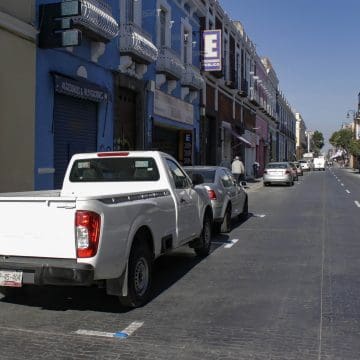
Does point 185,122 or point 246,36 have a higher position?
point 246,36

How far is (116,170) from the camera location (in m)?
7.82

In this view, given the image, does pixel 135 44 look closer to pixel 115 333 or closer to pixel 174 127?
pixel 174 127

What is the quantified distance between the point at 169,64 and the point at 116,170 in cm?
1279

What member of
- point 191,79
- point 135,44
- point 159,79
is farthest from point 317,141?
point 135,44

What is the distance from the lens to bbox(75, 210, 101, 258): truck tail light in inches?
201

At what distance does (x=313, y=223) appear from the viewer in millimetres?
13750

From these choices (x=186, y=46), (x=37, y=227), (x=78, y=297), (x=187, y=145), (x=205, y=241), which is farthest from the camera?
(x=187, y=145)

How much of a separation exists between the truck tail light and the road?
756mm

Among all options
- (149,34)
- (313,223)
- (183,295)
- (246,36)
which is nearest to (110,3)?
(149,34)

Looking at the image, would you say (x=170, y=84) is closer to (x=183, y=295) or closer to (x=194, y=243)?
(x=194, y=243)

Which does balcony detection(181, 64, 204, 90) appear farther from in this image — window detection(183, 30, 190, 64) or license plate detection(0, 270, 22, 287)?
license plate detection(0, 270, 22, 287)

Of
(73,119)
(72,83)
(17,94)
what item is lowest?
(73,119)

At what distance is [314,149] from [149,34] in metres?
159

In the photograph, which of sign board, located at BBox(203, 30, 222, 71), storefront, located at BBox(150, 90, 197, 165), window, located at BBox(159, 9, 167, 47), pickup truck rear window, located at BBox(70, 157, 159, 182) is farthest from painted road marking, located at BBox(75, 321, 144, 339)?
sign board, located at BBox(203, 30, 222, 71)
